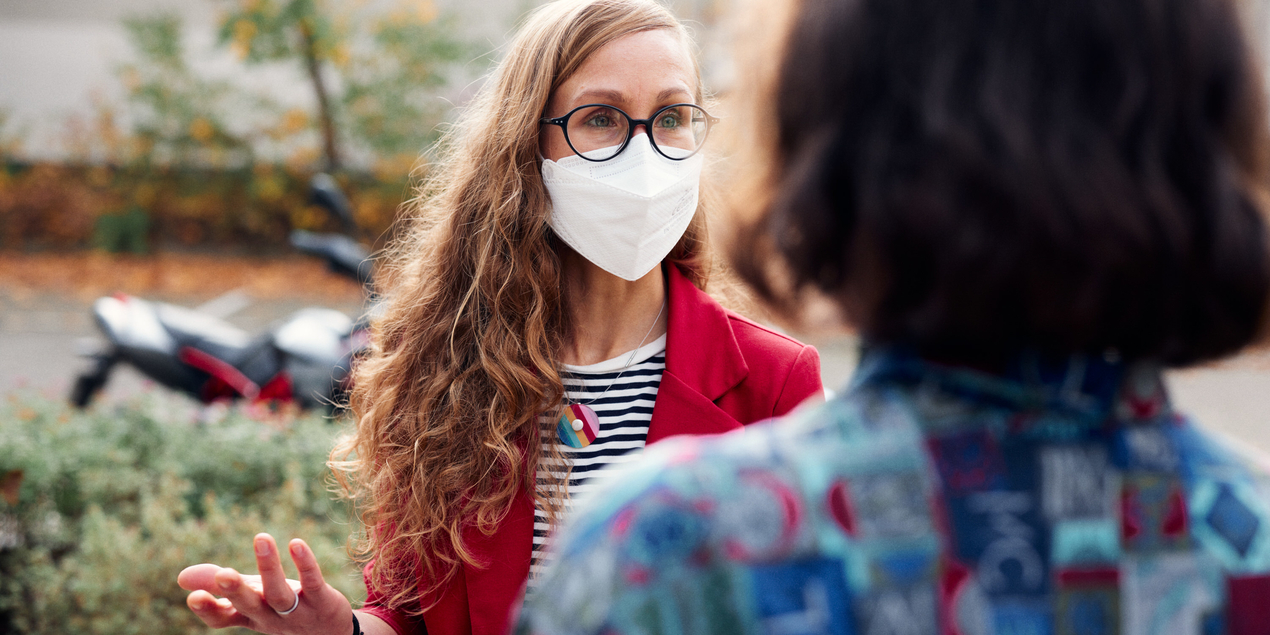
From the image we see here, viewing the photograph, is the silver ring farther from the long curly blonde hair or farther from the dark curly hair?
the dark curly hair

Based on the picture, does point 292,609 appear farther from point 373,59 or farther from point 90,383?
point 373,59

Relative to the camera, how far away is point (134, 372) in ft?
24.4

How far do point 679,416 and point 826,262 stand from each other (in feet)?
3.32

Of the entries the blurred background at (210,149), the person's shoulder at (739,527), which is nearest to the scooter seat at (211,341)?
the blurred background at (210,149)

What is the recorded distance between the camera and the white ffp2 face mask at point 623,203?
1818 mm

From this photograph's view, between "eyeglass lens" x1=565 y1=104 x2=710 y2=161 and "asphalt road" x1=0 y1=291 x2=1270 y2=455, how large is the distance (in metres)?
4.47

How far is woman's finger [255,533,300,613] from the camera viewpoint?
136cm

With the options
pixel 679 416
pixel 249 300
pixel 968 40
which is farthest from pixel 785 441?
pixel 249 300

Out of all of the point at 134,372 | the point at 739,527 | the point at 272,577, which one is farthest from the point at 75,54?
the point at 739,527

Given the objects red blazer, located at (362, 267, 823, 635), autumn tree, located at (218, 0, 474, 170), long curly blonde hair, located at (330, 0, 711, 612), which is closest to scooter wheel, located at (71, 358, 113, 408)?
long curly blonde hair, located at (330, 0, 711, 612)

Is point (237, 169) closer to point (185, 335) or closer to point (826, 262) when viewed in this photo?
point (185, 335)

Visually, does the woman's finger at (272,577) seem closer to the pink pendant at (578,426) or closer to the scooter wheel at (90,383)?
the pink pendant at (578,426)

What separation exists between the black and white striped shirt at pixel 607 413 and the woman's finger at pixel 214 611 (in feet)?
1.58

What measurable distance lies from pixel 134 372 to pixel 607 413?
22.3 feet
